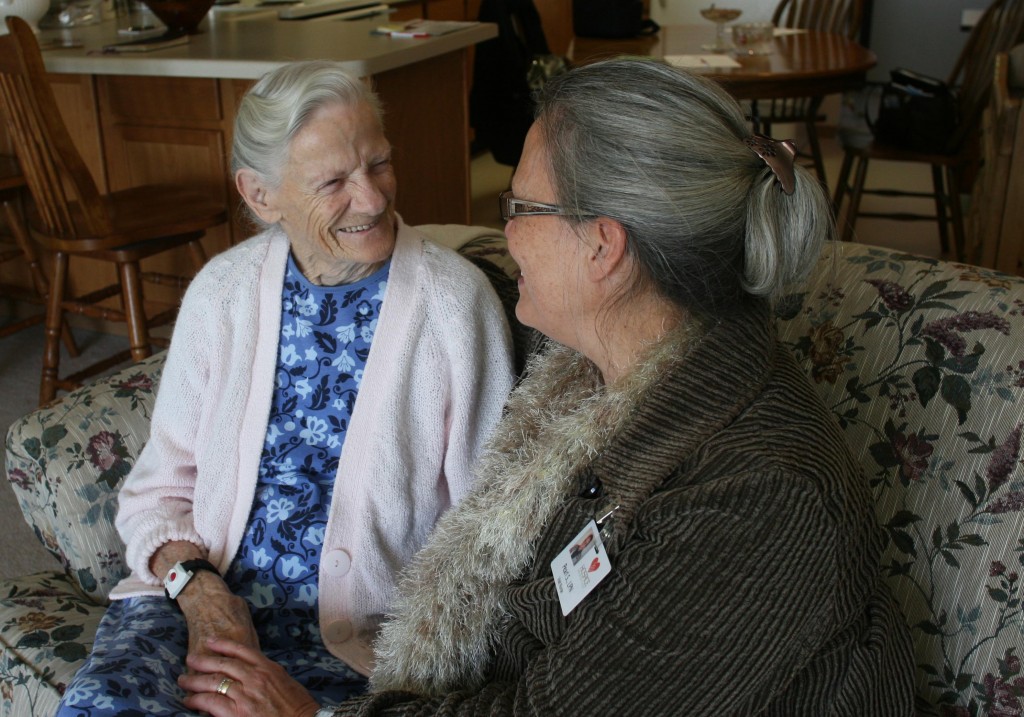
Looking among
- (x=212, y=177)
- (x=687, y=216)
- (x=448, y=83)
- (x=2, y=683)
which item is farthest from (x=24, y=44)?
(x=687, y=216)

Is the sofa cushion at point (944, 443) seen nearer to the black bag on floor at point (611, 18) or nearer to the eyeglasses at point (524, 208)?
the eyeglasses at point (524, 208)

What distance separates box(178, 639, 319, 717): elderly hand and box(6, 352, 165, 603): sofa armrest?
1.08ft

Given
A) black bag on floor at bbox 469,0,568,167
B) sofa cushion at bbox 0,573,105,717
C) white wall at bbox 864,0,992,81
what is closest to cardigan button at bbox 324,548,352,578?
sofa cushion at bbox 0,573,105,717

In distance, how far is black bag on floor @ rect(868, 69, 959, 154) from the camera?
13.0 ft

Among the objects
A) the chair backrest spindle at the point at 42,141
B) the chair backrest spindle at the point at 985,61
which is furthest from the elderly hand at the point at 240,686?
the chair backrest spindle at the point at 985,61

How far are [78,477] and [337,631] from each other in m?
0.49

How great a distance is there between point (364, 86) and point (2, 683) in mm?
1025

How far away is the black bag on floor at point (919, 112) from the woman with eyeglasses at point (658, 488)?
3156mm

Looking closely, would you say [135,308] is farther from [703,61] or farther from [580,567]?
[703,61]

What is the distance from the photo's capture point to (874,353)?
1.41m

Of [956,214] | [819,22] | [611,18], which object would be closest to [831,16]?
[819,22]

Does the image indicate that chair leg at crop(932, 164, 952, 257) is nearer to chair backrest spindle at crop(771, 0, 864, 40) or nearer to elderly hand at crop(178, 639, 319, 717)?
chair backrest spindle at crop(771, 0, 864, 40)

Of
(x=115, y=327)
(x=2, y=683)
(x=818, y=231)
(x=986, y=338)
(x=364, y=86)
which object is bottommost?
(x=115, y=327)

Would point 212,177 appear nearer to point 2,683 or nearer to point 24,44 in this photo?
point 24,44
